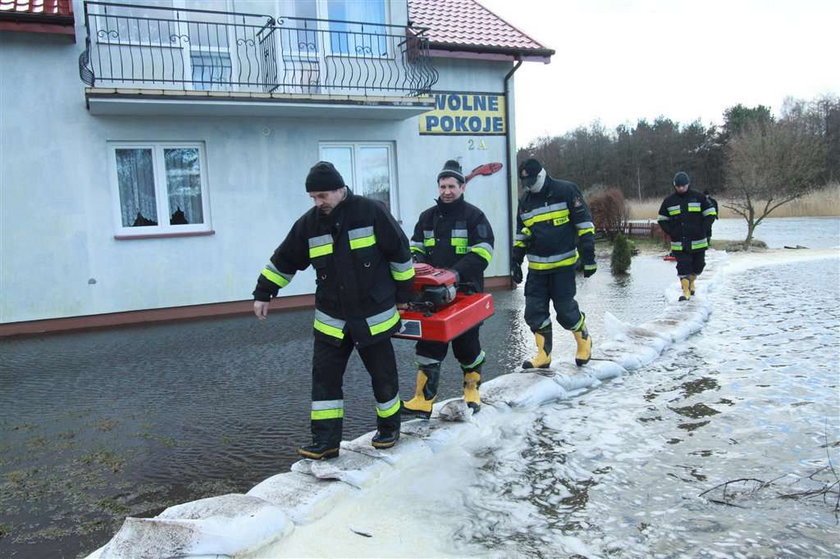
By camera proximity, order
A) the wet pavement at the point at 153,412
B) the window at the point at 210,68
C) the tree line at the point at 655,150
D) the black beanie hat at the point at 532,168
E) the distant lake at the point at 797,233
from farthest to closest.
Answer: the tree line at the point at 655,150 → the distant lake at the point at 797,233 → the window at the point at 210,68 → the black beanie hat at the point at 532,168 → the wet pavement at the point at 153,412

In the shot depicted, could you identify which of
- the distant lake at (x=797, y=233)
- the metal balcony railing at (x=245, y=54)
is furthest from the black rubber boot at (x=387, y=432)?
the distant lake at (x=797, y=233)

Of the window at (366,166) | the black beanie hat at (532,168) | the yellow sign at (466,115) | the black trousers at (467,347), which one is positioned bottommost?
the black trousers at (467,347)

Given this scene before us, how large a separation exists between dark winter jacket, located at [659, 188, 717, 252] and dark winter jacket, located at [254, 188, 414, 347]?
7.46m

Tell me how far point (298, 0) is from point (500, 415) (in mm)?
9395

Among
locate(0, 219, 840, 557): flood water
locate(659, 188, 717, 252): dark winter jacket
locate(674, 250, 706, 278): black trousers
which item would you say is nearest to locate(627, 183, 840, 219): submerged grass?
locate(659, 188, 717, 252): dark winter jacket

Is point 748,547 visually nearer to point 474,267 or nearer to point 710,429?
point 710,429

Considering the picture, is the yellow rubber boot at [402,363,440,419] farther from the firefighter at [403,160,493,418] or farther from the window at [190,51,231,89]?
the window at [190,51,231,89]

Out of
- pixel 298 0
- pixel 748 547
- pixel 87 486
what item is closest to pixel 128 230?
pixel 298 0

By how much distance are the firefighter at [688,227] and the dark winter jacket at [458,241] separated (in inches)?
238

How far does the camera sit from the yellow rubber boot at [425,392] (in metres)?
5.04

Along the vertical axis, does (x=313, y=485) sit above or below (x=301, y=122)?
below

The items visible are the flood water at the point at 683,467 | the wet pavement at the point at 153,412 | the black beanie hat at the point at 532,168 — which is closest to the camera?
the flood water at the point at 683,467

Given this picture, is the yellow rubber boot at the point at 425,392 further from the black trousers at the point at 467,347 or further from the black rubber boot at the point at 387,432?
the black rubber boot at the point at 387,432

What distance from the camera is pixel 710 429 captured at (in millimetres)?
4852
